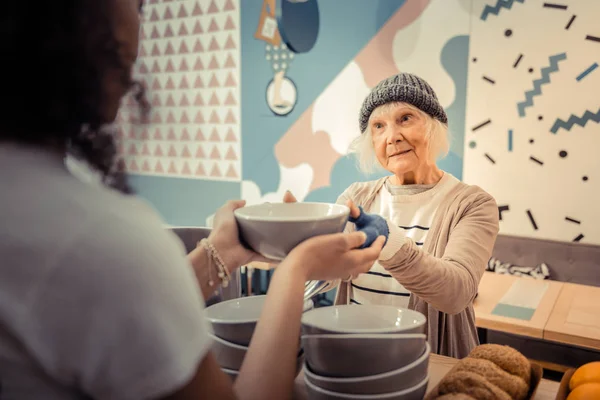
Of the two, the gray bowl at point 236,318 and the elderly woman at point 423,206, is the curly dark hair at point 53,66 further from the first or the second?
the elderly woman at point 423,206

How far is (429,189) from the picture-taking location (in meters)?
1.61

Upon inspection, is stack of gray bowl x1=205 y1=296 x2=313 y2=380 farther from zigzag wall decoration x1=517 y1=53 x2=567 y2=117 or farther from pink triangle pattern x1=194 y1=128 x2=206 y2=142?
pink triangle pattern x1=194 y1=128 x2=206 y2=142

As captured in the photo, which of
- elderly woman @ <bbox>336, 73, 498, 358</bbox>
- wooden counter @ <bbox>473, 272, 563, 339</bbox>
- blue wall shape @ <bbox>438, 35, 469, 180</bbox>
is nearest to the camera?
elderly woman @ <bbox>336, 73, 498, 358</bbox>

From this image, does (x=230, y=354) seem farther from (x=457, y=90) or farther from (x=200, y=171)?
(x=200, y=171)

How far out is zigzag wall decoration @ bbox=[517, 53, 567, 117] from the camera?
262 cm

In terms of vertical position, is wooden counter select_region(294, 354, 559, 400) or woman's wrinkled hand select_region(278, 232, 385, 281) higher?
woman's wrinkled hand select_region(278, 232, 385, 281)

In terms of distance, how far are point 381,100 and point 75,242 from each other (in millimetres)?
1344

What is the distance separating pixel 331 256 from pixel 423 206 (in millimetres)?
917

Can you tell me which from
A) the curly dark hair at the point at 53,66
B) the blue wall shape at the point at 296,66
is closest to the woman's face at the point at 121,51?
the curly dark hair at the point at 53,66

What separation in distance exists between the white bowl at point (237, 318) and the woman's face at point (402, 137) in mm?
844

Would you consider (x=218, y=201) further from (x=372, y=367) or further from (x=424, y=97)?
(x=372, y=367)

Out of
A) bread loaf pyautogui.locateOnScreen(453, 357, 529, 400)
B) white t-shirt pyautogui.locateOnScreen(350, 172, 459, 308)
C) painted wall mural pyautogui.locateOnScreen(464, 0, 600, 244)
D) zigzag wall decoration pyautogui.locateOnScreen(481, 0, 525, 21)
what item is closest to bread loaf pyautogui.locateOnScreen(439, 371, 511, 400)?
bread loaf pyautogui.locateOnScreen(453, 357, 529, 400)

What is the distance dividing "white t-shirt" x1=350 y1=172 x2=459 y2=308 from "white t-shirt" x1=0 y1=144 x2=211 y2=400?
1.16 meters

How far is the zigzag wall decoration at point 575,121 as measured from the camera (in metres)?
2.55
